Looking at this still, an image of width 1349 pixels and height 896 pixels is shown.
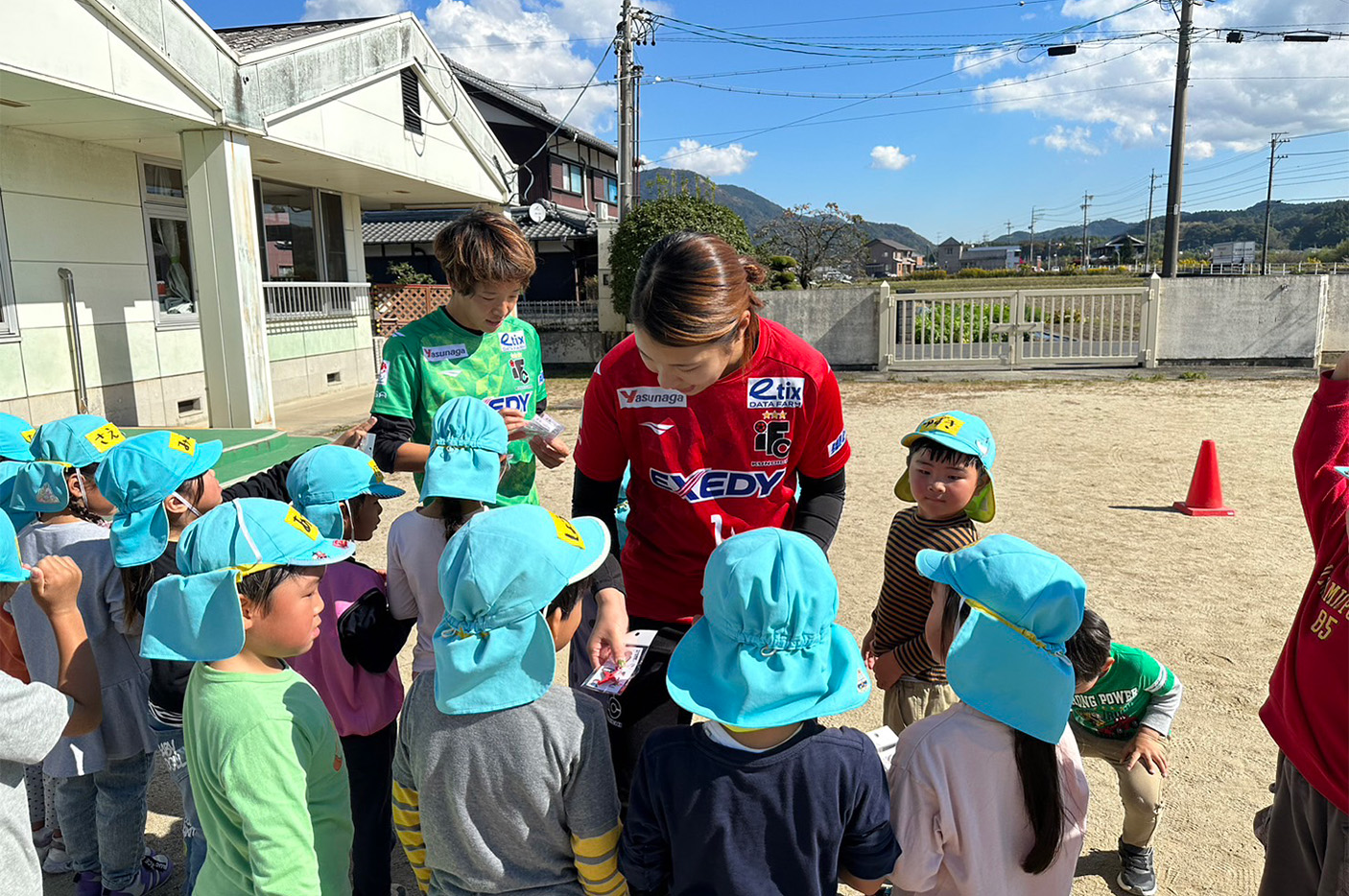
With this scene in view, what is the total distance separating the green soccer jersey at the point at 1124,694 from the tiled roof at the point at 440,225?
71.4 feet

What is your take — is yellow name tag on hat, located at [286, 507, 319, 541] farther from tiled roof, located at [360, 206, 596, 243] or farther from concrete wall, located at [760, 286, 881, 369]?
tiled roof, located at [360, 206, 596, 243]

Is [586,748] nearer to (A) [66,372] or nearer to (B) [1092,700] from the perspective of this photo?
(B) [1092,700]

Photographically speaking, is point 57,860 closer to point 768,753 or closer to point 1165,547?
point 768,753

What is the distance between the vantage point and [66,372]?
8914 millimetres

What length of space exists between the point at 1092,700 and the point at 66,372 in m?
9.99

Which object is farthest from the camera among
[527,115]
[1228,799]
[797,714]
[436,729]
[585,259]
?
[527,115]

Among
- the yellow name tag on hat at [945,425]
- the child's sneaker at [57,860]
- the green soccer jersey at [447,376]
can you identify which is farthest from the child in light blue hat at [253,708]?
the yellow name tag on hat at [945,425]

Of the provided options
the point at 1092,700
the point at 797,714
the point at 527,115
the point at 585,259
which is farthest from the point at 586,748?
the point at 527,115

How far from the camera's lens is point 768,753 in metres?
1.57

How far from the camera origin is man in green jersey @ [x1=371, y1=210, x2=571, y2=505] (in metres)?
2.78

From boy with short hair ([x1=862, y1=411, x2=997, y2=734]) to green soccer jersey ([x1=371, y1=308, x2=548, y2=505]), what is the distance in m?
1.26

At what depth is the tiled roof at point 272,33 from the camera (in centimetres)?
1109

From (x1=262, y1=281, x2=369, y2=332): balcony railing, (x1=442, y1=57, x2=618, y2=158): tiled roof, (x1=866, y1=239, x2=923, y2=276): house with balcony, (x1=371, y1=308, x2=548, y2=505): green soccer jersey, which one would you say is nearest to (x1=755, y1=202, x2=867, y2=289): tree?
(x1=442, y1=57, x2=618, y2=158): tiled roof

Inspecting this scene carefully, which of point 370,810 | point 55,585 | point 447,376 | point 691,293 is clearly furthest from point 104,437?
point 691,293
